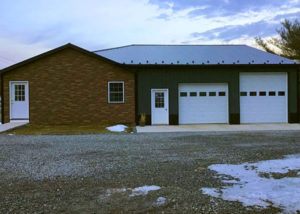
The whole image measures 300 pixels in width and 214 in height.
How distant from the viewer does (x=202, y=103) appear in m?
16.5

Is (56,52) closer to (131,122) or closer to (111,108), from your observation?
(111,108)

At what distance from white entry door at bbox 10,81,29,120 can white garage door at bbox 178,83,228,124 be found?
887 cm

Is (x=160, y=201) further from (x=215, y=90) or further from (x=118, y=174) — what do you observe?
(x=215, y=90)

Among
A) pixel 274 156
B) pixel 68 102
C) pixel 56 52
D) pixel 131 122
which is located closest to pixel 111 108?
pixel 131 122

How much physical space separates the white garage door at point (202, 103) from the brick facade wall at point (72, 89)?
9.88 ft

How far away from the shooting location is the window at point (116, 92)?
16172 millimetres

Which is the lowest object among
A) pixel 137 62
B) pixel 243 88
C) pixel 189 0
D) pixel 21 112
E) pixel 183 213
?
pixel 183 213

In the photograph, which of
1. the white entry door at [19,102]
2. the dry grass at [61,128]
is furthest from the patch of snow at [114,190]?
the white entry door at [19,102]

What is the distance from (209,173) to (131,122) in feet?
35.8

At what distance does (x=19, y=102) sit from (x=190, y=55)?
10.9 metres

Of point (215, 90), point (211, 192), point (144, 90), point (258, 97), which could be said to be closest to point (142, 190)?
point (211, 192)

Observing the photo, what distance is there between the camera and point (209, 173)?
18.0 feet

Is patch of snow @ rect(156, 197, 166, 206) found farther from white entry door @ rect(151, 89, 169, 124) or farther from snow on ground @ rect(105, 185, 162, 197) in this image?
white entry door @ rect(151, 89, 169, 124)

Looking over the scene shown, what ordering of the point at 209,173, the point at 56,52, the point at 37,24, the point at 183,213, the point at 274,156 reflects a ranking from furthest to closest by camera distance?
the point at 37,24 → the point at 56,52 → the point at 274,156 → the point at 209,173 → the point at 183,213
